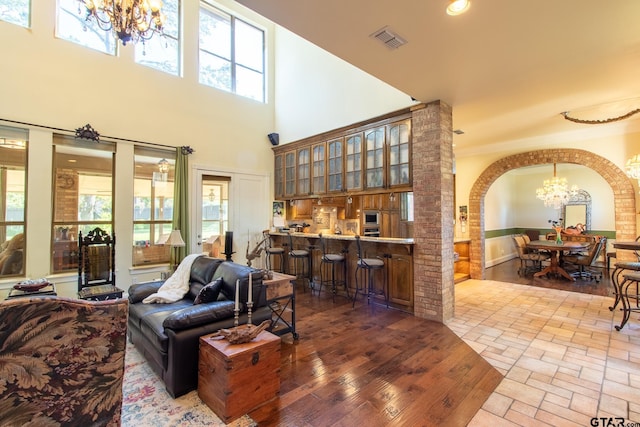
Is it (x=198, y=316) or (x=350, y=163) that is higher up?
(x=350, y=163)

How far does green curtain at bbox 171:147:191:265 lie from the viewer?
17.6ft

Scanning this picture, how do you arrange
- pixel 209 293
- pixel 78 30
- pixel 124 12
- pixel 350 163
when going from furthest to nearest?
1. pixel 350 163
2. pixel 78 30
3. pixel 124 12
4. pixel 209 293

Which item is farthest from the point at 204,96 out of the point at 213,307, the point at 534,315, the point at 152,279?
the point at 534,315

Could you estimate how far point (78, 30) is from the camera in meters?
4.70

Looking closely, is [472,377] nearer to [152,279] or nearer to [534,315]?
[534,315]

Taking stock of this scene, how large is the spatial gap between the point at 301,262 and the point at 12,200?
462 cm

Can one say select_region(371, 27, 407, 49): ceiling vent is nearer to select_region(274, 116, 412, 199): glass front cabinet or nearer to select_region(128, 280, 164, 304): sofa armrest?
select_region(274, 116, 412, 199): glass front cabinet

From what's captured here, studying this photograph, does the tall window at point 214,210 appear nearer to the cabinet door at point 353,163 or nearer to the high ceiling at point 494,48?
the cabinet door at point 353,163

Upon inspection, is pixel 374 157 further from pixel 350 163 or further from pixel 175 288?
pixel 175 288

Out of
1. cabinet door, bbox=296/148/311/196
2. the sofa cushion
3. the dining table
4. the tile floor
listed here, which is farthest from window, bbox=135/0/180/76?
the dining table

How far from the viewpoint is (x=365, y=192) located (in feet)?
17.5

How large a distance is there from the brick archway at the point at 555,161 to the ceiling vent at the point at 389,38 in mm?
5325

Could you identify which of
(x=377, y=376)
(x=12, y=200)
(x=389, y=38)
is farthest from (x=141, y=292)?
(x=389, y=38)

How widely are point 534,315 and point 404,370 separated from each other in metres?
2.84
